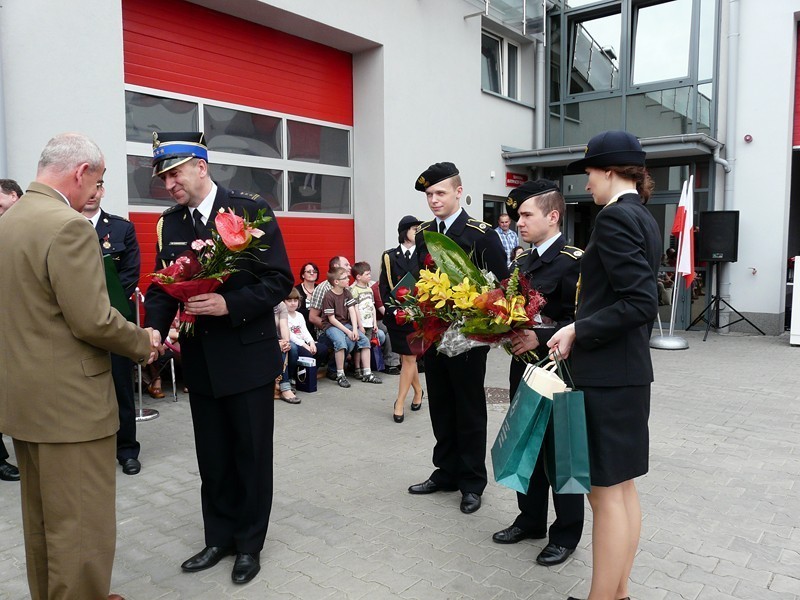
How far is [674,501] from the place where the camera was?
14.1ft

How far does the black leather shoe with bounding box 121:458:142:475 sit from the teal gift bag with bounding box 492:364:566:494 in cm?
323

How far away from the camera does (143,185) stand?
7637 mm

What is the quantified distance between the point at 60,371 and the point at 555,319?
242cm

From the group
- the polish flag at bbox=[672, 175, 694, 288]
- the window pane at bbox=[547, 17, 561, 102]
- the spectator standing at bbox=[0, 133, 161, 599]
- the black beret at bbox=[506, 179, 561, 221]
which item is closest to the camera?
the spectator standing at bbox=[0, 133, 161, 599]

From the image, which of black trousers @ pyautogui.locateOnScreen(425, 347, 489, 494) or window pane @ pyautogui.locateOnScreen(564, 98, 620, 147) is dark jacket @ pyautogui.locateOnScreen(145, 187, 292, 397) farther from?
window pane @ pyautogui.locateOnScreen(564, 98, 620, 147)

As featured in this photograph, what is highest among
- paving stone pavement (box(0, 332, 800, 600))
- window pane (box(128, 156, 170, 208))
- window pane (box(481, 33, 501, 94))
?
window pane (box(481, 33, 501, 94))

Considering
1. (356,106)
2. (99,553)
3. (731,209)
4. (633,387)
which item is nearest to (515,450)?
(633,387)

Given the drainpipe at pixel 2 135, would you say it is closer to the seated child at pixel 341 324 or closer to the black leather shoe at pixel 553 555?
the seated child at pixel 341 324

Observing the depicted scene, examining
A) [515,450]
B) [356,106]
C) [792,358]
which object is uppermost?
[356,106]

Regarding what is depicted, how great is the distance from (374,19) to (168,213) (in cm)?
759

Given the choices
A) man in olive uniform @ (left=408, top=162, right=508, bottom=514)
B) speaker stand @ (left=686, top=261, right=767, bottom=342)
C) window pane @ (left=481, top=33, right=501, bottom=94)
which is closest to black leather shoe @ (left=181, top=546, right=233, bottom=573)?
man in olive uniform @ (left=408, top=162, right=508, bottom=514)

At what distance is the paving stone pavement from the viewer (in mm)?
3178

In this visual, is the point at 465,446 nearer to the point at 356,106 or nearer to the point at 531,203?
the point at 531,203

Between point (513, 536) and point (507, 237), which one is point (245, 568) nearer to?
point (513, 536)
